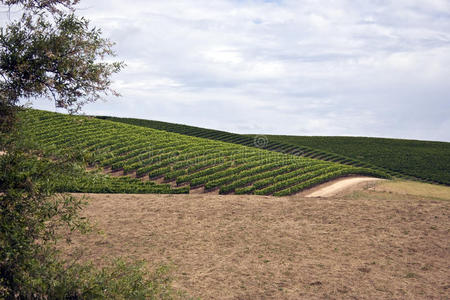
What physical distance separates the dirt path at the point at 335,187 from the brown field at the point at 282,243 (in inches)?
146

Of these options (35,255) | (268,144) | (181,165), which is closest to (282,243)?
(35,255)

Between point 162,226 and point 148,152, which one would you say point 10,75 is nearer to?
point 162,226

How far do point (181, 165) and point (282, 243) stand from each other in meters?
19.6

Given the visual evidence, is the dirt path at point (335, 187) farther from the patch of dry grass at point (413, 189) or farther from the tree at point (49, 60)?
the tree at point (49, 60)

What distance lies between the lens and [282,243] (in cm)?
2134

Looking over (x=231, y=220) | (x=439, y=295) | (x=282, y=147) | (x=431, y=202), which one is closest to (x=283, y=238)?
(x=231, y=220)

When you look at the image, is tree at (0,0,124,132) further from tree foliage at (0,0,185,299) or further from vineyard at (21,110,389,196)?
vineyard at (21,110,389,196)

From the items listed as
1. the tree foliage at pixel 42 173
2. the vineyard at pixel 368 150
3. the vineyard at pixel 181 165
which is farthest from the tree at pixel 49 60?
the vineyard at pixel 368 150

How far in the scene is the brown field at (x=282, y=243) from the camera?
56.9 ft

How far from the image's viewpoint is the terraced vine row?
60169mm

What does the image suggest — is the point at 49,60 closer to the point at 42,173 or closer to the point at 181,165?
the point at 42,173

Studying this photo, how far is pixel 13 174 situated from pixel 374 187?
29.4m

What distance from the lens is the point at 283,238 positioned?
21.9m

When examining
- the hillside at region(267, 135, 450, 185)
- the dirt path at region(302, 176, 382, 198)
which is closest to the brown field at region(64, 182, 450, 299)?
the dirt path at region(302, 176, 382, 198)
